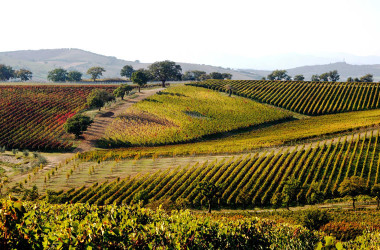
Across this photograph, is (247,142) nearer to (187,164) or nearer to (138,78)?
(187,164)

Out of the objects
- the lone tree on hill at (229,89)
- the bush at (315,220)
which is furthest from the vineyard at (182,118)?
the bush at (315,220)

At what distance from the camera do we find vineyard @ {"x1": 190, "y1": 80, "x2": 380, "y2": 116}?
9100cm

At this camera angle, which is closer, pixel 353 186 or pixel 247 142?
pixel 353 186

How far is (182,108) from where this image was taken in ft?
296

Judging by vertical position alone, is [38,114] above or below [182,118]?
above

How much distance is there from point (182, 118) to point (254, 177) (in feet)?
133

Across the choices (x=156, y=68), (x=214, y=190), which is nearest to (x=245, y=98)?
(x=156, y=68)

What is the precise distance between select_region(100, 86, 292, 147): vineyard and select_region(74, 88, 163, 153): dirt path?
2.41 meters

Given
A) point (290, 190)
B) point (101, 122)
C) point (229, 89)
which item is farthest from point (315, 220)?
point (229, 89)

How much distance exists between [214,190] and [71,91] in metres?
87.8

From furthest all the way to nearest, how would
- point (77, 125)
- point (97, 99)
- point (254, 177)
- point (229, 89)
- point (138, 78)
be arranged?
1. point (229, 89)
2. point (138, 78)
3. point (97, 99)
4. point (77, 125)
5. point (254, 177)

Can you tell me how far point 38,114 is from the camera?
81.8 m

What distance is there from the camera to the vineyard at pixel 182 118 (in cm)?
6900

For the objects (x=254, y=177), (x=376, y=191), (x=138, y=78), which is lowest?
(x=254, y=177)
